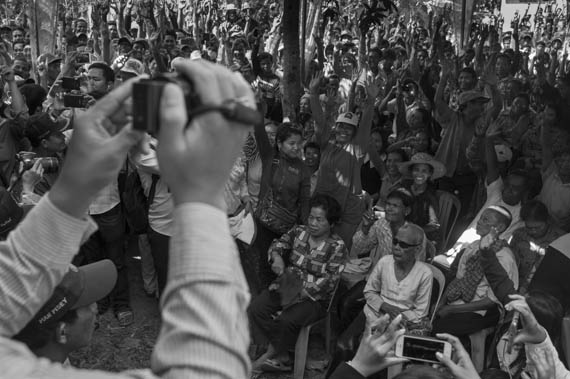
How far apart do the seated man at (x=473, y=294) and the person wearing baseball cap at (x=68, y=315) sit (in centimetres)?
241

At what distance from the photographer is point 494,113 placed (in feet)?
22.4

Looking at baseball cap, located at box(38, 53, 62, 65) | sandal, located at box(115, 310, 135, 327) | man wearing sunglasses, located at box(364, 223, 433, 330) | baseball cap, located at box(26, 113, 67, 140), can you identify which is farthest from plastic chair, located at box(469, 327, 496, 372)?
baseball cap, located at box(38, 53, 62, 65)

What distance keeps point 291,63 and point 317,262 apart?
→ 10.8 feet

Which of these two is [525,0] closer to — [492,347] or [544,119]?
[544,119]

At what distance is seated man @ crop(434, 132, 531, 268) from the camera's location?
15.7 ft

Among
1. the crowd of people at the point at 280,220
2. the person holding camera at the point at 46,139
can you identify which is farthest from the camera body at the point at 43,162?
the person holding camera at the point at 46,139

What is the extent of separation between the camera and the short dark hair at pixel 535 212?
448cm

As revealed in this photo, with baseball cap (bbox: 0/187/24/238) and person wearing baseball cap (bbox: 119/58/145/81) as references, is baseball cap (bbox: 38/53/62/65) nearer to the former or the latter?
person wearing baseball cap (bbox: 119/58/145/81)

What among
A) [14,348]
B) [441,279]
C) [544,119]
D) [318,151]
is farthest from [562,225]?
[14,348]

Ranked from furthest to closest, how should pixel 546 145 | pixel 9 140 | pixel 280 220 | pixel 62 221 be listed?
pixel 546 145
pixel 280 220
pixel 9 140
pixel 62 221

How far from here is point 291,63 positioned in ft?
24.0

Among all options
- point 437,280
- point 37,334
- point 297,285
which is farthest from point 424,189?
point 37,334

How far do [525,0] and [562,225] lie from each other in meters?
22.3

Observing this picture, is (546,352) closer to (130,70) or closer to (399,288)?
(399,288)
